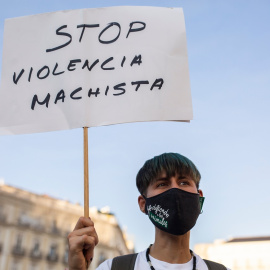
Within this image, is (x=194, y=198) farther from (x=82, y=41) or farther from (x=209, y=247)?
(x=209, y=247)

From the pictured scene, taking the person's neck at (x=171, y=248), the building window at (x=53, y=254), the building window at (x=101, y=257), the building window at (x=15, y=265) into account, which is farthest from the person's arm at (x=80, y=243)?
the building window at (x=101, y=257)

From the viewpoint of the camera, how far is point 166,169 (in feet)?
7.50

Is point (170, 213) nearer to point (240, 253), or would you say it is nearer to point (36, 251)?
point (36, 251)

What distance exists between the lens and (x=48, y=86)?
101 inches

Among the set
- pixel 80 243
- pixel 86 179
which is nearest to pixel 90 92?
pixel 86 179

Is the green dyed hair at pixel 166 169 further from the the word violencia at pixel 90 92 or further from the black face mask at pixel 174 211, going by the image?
the the word violencia at pixel 90 92

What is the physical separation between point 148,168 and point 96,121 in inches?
14.1

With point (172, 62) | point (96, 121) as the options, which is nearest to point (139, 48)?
point (172, 62)

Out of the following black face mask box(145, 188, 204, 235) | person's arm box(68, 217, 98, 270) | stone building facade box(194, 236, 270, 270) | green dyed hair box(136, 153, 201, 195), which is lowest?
person's arm box(68, 217, 98, 270)

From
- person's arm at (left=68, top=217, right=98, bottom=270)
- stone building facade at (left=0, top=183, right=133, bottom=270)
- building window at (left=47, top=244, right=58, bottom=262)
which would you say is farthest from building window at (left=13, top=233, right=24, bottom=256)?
person's arm at (left=68, top=217, right=98, bottom=270)

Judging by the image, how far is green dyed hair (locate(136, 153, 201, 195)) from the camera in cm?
228

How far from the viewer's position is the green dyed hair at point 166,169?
2283mm

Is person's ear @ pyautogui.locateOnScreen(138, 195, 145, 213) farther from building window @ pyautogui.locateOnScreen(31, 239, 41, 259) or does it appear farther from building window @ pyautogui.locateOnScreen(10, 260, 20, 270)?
building window @ pyautogui.locateOnScreen(31, 239, 41, 259)

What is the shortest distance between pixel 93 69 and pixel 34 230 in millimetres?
40723
